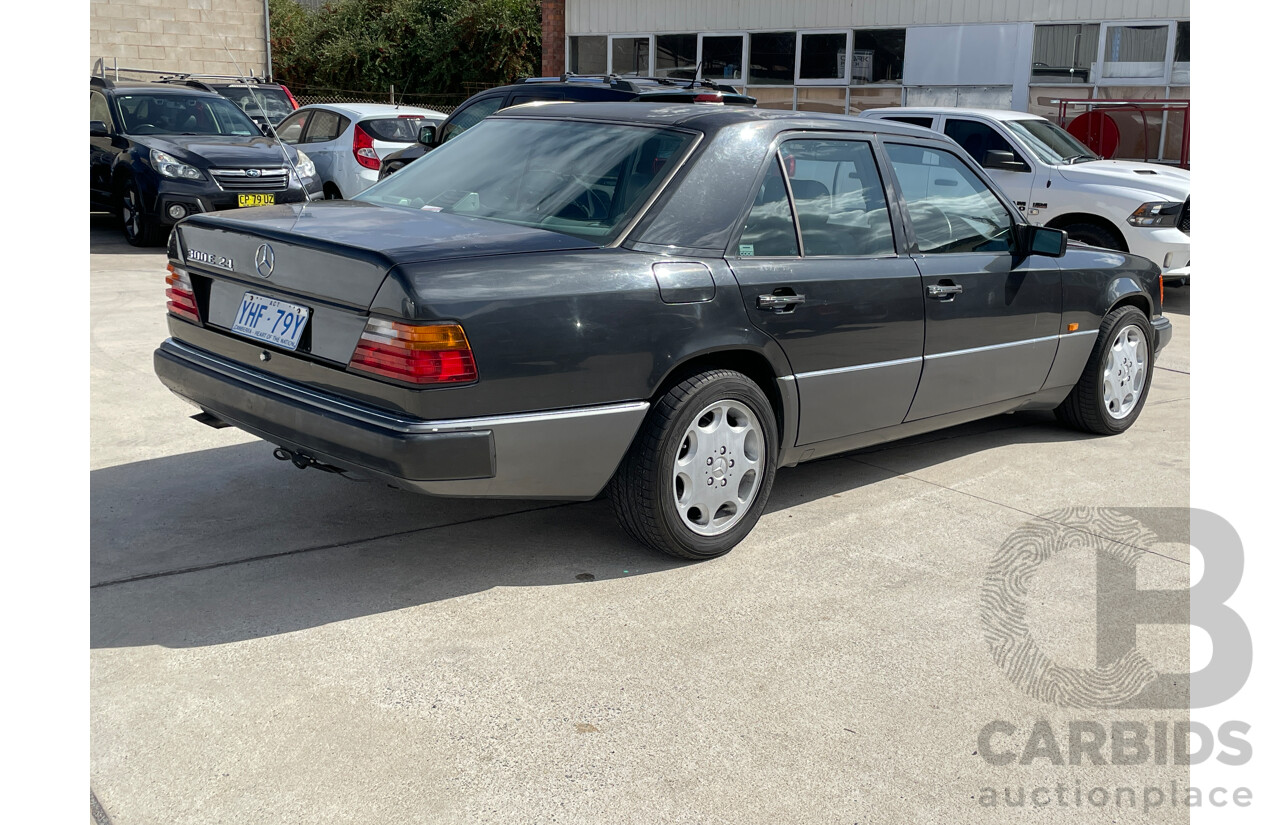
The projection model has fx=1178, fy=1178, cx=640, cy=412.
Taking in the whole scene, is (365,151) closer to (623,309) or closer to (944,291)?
(944,291)

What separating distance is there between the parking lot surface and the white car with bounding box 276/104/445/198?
8.32 m

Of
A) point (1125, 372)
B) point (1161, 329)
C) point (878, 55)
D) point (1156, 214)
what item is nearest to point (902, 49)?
point (878, 55)

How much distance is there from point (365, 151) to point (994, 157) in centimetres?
675

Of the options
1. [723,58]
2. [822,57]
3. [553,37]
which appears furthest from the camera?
[553,37]

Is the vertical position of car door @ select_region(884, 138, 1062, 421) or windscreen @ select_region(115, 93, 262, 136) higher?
windscreen @ select_region(115, 93, 262, 136)

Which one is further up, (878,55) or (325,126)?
(878,55)

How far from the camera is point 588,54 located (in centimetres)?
2355

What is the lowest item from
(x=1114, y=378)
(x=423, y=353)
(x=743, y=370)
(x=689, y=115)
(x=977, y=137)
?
(x=1114, y=378)

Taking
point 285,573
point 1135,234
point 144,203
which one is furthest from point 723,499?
point 144,203

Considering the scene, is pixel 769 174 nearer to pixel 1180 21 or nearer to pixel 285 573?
pixel 285 573

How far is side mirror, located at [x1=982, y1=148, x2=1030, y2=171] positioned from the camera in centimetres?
1095

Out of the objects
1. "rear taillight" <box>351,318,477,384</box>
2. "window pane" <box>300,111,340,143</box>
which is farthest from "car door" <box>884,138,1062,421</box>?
"window pane" <box>300,111,340,143</box>

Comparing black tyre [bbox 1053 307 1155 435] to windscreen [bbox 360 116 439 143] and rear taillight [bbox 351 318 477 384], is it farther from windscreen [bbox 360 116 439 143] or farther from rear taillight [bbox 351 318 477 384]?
windscreen [bbox 360 116 439 143]

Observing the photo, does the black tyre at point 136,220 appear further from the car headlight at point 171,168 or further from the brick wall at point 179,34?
the brick wall at point 179,34
